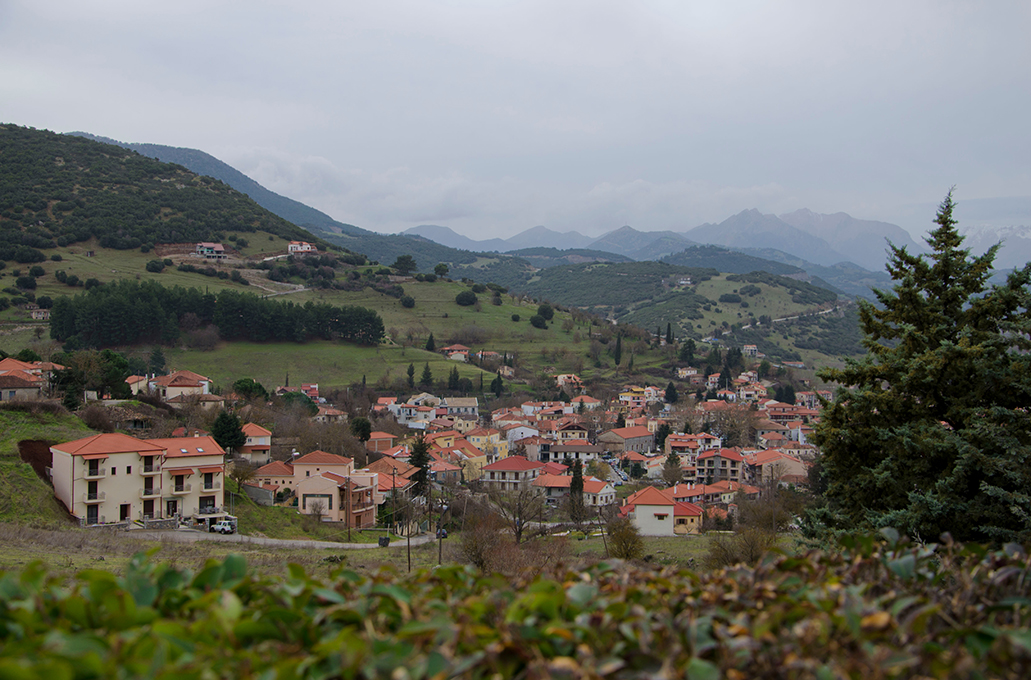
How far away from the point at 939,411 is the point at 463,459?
41.2 m

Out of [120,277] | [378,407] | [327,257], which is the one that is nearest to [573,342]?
[378,407]

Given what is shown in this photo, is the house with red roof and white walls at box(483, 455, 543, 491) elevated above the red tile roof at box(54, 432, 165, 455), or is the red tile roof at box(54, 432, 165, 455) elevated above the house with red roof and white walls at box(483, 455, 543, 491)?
the red tile roof at box(54, 432, 165, 455)

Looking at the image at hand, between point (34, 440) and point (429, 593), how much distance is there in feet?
89.7

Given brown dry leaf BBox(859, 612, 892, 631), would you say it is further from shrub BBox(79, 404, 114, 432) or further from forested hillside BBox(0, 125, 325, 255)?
forested hillside BBox(0, 125, 325, 255)

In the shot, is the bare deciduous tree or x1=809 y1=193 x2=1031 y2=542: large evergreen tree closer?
x1=809 y1=193 x2=1031 y2=542: large evergreen tree

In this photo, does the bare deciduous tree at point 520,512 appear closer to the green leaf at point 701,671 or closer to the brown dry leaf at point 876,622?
the brown dry leaf at point 876,622

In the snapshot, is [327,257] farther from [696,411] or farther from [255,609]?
[255,609]

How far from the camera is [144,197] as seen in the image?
106 metres

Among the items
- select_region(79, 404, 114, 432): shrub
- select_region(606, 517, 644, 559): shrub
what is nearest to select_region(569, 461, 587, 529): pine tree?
select_region(606, 517, 644, 559): shrub

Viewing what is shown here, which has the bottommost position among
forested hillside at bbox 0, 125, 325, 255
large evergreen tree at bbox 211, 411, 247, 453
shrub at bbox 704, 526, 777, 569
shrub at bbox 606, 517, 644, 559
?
large evergreen tree at bbox 211, 411, 247, 453

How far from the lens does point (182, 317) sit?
72500 mm

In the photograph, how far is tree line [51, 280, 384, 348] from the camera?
64.6 metres

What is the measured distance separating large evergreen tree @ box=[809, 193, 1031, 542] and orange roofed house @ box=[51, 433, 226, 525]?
21.4 metres

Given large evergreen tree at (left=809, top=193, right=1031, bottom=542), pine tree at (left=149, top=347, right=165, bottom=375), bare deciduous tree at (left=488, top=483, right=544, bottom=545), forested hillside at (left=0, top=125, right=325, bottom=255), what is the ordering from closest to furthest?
large evergreen tree at (left=809, top=193, right=1031, bottom=542) → bare deciduous tree at (left=488, top=483, right=544, bottom=545) → pine tree at (left=149, top=347, right=165, bottom=375) → forested hillside at (left=0, top=125, right=325, bottom=255)
